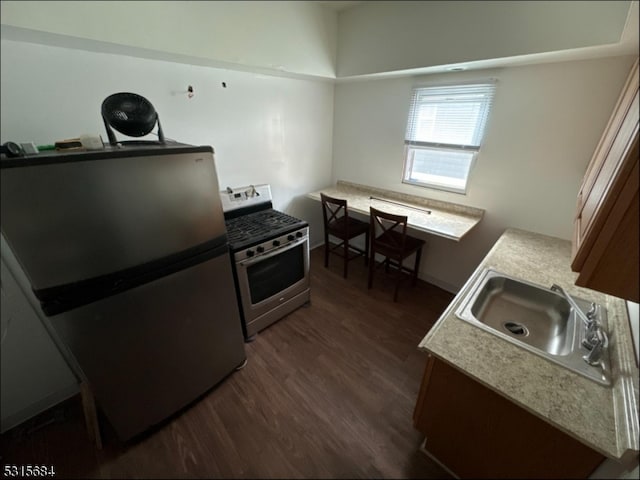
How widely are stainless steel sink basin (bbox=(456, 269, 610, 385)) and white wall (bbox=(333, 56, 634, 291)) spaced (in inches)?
37.7

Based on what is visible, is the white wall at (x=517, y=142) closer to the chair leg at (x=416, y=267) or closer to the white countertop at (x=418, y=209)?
the white countertop at (x=418, y=209)

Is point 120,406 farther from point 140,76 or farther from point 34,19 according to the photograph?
point 140,76

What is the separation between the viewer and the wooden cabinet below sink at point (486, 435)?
828 millimetres

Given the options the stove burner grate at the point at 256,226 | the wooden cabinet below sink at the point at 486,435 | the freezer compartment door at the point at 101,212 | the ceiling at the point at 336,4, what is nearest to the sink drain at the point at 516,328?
the wooden cabinet below sink at the point at 486,435

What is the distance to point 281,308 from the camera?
220cm

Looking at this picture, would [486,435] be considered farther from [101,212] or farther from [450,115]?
[450,115]

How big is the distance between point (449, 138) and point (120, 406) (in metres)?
3.07

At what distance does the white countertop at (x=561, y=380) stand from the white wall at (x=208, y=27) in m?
2.19

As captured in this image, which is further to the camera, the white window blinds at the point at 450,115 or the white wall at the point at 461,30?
the white window blinds at the point at 450,115

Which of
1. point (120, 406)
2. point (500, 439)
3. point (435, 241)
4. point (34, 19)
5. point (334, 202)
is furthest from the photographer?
point (435, 241)

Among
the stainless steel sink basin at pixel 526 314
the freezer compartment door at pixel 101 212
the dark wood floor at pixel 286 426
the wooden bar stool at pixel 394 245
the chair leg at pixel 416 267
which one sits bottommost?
the dark wood floor at pixel 286 426

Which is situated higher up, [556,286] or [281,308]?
[556,286]

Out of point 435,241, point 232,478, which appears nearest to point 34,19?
point 232,478

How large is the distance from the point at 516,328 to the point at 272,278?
5.33ft
